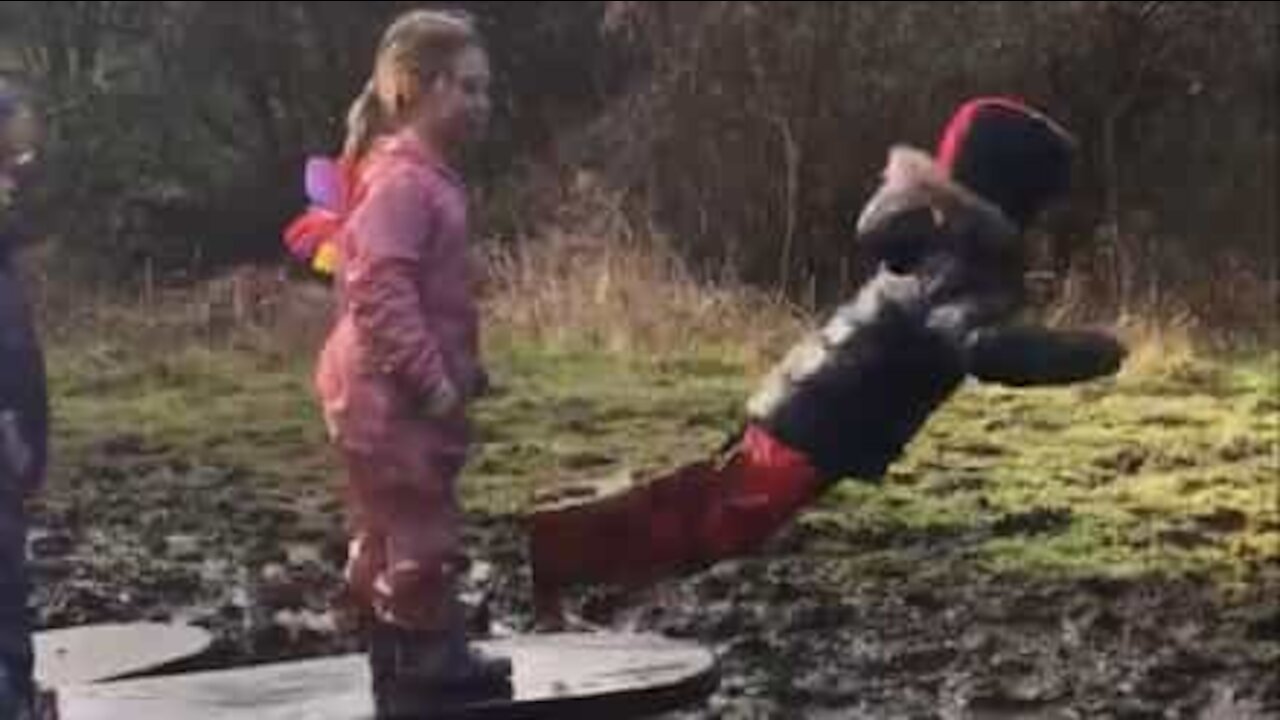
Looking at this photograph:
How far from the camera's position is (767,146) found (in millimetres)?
13922

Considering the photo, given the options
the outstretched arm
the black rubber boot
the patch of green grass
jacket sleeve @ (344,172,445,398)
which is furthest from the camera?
the patch of green grass

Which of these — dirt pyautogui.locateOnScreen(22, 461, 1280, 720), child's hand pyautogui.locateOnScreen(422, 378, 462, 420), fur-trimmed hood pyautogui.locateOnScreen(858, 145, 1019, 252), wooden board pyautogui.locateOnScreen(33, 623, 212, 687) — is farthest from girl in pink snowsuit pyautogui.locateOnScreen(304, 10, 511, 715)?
dirt pyautogui.locateOnScreen(22, 461, 1280, 720)

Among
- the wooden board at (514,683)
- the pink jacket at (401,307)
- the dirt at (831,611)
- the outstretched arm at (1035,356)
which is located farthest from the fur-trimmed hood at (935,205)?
the dirt at (831,611)

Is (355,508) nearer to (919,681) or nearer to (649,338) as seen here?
(919,681)

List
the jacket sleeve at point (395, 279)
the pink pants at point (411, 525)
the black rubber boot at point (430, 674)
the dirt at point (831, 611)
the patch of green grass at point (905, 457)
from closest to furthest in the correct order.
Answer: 1. the jacket sleeve at point (395, 279)
2. the pink pants at point (411, 525)
3. the black rubber boot at point (430, 674)
4. the dirt at point (831, 611)
5. the patch of green grass at point (905, 457)

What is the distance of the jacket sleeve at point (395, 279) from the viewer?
4840mm

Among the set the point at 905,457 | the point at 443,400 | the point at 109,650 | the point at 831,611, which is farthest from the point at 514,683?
the point at 905,457

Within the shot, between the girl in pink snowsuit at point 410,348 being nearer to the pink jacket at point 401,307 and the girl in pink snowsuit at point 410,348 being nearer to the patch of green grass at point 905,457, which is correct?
the pink jacket at point 401,307

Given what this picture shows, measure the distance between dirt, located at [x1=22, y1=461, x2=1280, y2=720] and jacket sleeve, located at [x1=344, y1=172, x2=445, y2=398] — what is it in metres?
1.68

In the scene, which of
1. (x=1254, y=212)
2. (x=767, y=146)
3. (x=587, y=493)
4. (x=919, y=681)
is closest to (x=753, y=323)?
(x=767, y=146)

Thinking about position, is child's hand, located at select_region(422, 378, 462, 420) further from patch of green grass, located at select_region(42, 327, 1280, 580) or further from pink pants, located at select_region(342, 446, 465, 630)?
patch of green grass, located at select_region(42, 327, 1280, 580)

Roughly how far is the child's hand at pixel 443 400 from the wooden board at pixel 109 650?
136 cm

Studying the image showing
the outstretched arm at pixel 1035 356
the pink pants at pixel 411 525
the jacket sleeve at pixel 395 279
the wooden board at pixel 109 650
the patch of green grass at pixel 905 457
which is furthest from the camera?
the patch of green grass at pixel 905 457

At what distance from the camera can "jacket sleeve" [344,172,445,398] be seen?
4840mm
